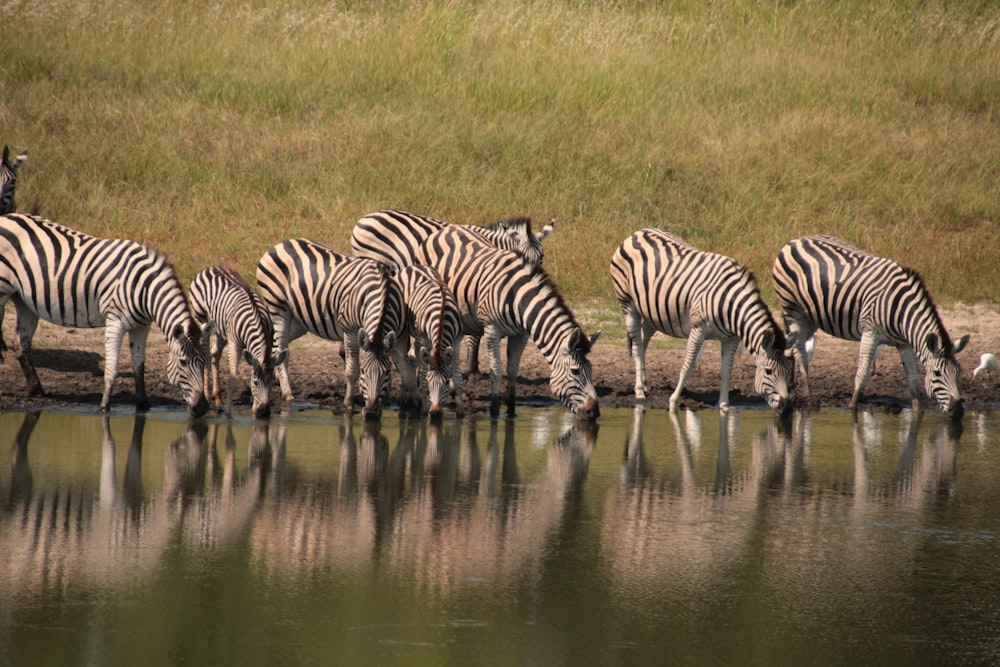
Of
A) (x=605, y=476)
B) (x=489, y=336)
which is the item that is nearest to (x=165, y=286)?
(x=489, y=336)

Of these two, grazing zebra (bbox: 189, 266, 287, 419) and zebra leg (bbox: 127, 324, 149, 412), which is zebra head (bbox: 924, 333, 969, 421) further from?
zebra leg (bbox: 127, 324, 149, 412)

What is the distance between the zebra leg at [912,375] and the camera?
538 inches

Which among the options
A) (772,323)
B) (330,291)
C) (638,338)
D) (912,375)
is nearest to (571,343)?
(772,323)

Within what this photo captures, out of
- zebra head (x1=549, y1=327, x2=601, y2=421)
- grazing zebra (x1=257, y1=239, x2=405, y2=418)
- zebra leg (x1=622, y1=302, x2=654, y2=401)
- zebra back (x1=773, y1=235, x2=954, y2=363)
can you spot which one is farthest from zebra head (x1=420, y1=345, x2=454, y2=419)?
zebra back (x1=773, y1=235, x2=954, y2=363)

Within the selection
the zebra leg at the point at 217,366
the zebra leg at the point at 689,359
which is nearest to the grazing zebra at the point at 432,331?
the zebra leg at the point at 217,366

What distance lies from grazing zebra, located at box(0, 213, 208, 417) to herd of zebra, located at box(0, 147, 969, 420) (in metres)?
0.01

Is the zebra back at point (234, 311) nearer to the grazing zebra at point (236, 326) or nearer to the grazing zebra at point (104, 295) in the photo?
the grazing zebra at point (236, 326)

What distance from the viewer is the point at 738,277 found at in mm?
13344

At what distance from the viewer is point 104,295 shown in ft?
41.6

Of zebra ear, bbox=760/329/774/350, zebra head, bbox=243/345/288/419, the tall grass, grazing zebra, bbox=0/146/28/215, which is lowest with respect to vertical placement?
zebra head, bbox=243/345/288/419

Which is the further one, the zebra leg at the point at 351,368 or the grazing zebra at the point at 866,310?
the grazing zebra at the point at 866,310

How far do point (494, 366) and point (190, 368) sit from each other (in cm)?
287

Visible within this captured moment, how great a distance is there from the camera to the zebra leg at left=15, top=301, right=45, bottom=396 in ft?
42.4

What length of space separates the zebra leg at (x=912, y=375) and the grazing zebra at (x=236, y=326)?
634 centimetres
